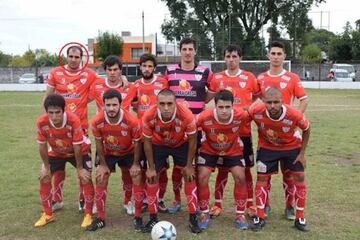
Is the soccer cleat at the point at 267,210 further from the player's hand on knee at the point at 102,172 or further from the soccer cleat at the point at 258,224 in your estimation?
the player's hand on knee at the point at 102,172

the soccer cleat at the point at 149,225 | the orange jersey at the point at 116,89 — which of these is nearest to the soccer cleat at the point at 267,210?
the soccer cleat at the point at 149,225

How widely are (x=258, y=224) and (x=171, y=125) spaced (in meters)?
1.44

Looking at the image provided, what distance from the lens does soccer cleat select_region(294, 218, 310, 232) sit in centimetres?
519

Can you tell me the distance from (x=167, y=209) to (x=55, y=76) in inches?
84.2

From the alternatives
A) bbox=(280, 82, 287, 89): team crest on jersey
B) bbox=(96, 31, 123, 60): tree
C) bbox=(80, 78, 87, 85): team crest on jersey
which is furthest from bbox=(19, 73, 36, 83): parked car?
bbox=(280, 82, 287, 89): team crest on jersey

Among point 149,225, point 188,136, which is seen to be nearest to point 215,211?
point 149,225

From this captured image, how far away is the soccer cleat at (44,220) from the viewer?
5.38 meters

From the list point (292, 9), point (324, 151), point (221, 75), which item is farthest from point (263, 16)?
point (221, 75)

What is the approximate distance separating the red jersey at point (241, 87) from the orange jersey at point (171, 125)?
73 centimetres

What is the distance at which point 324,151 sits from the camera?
9.77m

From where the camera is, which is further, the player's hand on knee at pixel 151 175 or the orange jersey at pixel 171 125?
the player's hand on knee at pixel 151 175

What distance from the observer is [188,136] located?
5129 millimetres

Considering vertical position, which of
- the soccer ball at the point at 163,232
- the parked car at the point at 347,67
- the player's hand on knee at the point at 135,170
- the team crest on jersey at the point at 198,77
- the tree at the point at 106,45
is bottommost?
the soccer ball at the point at 163,232

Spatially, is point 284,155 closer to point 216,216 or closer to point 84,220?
point 216,216
